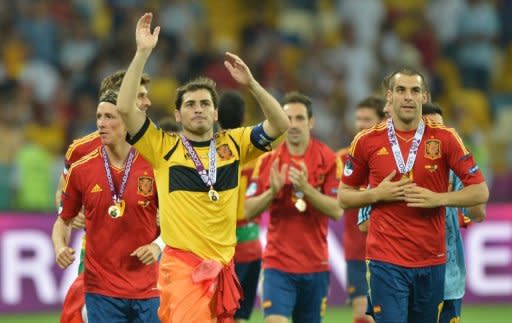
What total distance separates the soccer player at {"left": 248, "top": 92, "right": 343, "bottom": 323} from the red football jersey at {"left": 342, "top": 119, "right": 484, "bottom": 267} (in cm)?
177

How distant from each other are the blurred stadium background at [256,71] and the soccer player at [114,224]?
6.13 metres

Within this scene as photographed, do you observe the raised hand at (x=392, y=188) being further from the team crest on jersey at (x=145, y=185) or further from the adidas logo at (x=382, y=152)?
the team crest on jersey at (x=145, y=185)

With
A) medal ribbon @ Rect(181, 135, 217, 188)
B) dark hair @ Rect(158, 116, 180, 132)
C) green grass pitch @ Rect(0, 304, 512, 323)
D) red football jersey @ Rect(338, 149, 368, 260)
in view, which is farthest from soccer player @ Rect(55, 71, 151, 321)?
green grass pitch @ Rect(0, 304, 512, 323)

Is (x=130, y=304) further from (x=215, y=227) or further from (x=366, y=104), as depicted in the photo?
(x=366, y=104)

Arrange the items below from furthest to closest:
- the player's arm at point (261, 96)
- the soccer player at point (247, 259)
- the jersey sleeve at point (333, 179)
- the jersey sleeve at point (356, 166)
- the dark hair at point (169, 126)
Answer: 1. the soccer player at point (247, 259)
2. the dark hair at point (169, 126)
3. the jersey sleeve at point (333, 179)
4. the jersey sleeve at point (356, 166)
5. the player's arm at point (261, 96)

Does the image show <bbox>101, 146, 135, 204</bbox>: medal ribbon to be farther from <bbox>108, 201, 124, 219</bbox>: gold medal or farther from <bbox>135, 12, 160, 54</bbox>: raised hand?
<bbox>135, 12, 160, 54</bbox>: raised hand

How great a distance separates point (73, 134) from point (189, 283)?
32.1ft

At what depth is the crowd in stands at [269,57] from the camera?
18.9 meters

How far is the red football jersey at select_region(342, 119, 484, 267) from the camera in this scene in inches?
373

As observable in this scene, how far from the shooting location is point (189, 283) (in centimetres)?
915

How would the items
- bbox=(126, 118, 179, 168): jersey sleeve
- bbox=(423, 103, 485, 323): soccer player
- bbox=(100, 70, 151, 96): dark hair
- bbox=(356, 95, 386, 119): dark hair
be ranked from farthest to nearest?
bbox=(356, 95, 386, 119): dark hair < bbox=(100, 70, 151, 96): dark hair < bbox=(423, 103, 485, 323): soccer player < bbox=(126, 118, 179, 168): jersey sleeve

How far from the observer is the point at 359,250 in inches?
496

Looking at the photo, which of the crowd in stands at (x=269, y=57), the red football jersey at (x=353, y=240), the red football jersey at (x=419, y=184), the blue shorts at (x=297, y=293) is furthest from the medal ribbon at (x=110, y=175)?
the crowd in stands at (x=269, y=57)

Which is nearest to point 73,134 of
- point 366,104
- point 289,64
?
point 289,64
